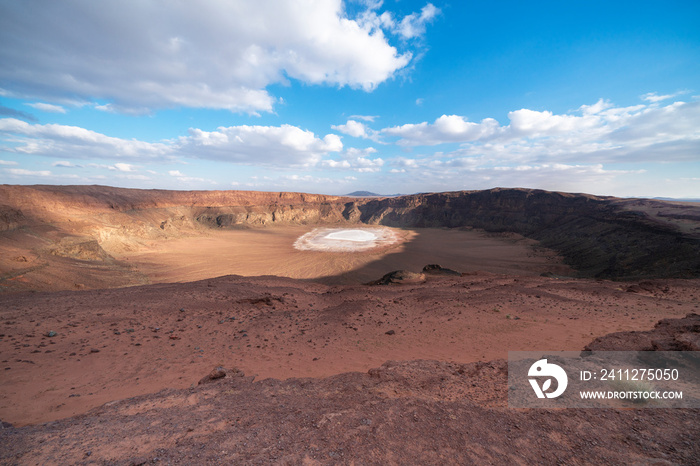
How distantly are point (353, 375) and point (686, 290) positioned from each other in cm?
1710

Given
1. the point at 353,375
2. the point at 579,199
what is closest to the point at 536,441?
the point at 353,375

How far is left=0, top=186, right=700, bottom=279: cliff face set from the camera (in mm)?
23625

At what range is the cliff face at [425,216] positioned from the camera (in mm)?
23625

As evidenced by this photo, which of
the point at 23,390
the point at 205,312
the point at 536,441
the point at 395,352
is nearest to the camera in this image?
the point at 536,441

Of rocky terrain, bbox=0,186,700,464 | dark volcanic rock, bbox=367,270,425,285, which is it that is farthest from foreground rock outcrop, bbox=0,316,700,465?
dark volcanic rock, bbox=367,270,425,285

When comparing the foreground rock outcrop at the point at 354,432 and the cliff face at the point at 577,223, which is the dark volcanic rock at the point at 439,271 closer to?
the cliff face at the point at 577,223

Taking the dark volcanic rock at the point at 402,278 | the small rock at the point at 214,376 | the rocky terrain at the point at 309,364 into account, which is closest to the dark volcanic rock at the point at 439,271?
the rocky terrain at the point at 309,364

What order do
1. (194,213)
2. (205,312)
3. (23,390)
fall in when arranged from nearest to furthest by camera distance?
1. (23,390)
2. (205,312)
3. (194,213)

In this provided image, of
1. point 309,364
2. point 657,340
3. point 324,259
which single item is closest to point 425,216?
point 324,259

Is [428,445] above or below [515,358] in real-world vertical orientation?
above

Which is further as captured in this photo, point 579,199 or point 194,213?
point 194,213

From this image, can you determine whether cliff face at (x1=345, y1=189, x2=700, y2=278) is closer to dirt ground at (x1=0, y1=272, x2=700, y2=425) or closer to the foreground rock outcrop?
dirt ground at (x1=0, y1=272, x2=700, y2=425)

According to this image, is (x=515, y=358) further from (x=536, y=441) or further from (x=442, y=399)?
(x=536, y=441)

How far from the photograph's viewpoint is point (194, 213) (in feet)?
197
